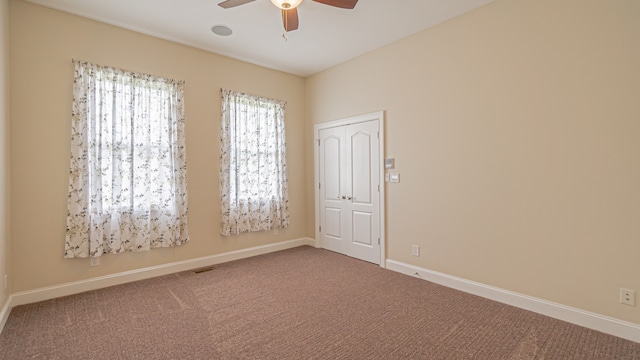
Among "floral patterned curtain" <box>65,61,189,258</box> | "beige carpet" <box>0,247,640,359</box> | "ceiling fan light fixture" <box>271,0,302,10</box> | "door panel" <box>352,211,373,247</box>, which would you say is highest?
"ceiling fan light fixture" <box>271,0,302,10</box>

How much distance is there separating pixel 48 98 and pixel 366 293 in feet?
13.3

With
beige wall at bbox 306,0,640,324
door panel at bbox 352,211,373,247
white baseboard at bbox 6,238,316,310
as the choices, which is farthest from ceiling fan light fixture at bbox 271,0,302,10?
white baseboard at bbox 6,238,316,310

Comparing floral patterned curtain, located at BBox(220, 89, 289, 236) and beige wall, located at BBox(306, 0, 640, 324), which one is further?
floral patterned curtain, located at BBox(220, 89, 289, 236)

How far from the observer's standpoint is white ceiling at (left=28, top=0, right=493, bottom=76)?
3213 millimetres

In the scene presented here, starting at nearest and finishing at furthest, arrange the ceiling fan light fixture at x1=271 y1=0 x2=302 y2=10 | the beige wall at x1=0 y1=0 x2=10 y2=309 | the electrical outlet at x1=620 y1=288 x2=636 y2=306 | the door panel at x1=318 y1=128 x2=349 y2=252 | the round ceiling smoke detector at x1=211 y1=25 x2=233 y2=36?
the electrical outlet at x1=620 y1=288 x2=636 y2=306 → the ceiling fan light fixture at x1=271 y1=0 x2=302 y2=10 → the beige wall at x1=0 y1=0 x2=10 y2=309 → the round ceiling smoke detector at x1=211 y1=25 x2=233 y2=36 → the door panel at x1=318 y1=128 x2=349 y2=252

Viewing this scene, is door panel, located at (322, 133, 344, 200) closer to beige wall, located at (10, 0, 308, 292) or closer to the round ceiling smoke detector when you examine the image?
beige wall, located at (10, 0, 308, 292)

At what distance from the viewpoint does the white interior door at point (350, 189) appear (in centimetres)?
439

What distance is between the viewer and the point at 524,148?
296 cm

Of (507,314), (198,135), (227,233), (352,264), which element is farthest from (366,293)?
(198,135)

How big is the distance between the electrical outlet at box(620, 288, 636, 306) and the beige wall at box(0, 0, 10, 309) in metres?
5.38

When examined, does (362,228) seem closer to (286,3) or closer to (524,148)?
(524,148)

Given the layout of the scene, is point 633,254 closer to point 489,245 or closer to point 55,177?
point 489,245

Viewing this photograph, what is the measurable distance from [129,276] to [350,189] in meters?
3.22

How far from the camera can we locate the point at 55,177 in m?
3.24
